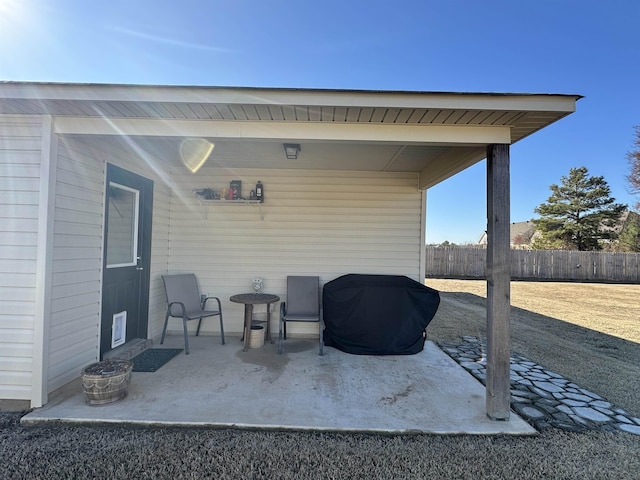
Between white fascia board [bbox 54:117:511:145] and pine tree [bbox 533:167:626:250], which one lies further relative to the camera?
pine tree [bbox 533:167:626:250]

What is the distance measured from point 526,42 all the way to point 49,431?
8411 millimetres

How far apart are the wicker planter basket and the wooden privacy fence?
12923 mm

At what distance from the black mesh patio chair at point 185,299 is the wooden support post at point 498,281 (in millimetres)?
3093

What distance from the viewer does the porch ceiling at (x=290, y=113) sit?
215 cm

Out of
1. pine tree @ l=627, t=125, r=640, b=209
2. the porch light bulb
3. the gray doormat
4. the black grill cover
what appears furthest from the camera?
pine tree @ l=627, t=125, r=640, b=209

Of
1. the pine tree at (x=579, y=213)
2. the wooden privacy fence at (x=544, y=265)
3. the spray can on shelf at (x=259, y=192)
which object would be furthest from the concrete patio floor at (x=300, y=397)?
the pine tree at (x=579, y=213)

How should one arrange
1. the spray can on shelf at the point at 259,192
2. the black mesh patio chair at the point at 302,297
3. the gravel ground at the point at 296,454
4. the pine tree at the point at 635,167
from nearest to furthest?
the gravel ground at the point at 296,454 → the black mesh patio chair at the point at 302,297 → the spray can on shelf at the point at 259,192 → the pine tree at the point at 635,167

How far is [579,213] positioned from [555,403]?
65.6 ft

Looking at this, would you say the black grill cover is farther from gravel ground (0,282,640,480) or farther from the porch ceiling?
the porch ceiling

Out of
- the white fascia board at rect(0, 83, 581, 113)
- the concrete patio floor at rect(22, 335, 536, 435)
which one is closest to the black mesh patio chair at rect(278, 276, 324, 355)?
the concrete patio floor at rect(22, 335, 536, 435)

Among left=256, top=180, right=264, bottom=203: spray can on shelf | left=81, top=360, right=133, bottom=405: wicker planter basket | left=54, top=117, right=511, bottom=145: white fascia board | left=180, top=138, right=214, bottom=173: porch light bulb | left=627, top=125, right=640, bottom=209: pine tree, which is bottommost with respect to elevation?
left=81, top=360, right=133, bottom=405: wicker planter basket

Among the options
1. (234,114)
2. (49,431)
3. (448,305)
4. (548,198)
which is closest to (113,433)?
(49,431)

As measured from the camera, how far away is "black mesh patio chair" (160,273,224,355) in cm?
400

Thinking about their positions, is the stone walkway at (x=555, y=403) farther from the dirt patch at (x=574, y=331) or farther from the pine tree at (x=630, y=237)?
the pine tree at (x=630, y=237)
